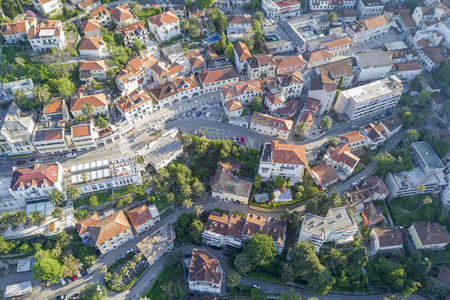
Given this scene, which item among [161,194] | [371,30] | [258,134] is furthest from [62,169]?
[371,30]

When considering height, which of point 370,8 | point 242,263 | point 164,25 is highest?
point 370,8

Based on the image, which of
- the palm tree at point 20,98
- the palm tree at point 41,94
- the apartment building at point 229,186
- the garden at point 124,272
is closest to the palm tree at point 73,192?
the garden at point 124,272

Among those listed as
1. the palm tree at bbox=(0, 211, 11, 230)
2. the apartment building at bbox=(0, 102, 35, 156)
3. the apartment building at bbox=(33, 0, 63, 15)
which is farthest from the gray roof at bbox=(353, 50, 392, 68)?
the palm tree at bbox=(0, 211, 11, 230)

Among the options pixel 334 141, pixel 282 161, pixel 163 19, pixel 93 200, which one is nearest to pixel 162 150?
pixel 93 200

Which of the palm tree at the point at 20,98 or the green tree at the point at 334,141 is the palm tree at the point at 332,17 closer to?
the green tree at the point at 334,141

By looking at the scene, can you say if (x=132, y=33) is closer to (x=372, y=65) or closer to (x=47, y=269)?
(x=47, y=269)
